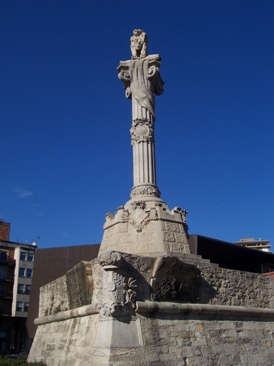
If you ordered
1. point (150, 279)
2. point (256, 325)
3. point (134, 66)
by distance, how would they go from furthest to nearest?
point (134, 66), point (256, 325), point (150, 279)

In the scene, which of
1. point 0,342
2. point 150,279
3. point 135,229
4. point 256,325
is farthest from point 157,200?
point 0,342

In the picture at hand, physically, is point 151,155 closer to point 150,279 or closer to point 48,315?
point 150,279

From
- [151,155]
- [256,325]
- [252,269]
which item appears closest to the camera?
[256,325]

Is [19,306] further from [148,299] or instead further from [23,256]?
[148,299]

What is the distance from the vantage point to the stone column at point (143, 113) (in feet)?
41.5

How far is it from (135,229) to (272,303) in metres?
4.74

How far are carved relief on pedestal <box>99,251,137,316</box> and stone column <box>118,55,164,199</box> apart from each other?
12.3 feet

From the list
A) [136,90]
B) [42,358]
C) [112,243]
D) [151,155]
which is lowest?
[42,358]

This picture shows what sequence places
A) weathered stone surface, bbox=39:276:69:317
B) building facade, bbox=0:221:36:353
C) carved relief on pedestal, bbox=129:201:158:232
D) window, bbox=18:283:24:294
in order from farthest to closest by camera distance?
window, bbox=18:283:24:294 < building facade, bbox=0:221:36:353 < weathered stone surface, bbox=39:276:69:317 < carved relief on pedestal, bbox=129:201:158:232

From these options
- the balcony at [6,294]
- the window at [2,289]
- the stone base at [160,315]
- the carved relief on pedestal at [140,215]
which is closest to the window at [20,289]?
the balcony at [6,294]

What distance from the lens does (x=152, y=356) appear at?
27.5 feet

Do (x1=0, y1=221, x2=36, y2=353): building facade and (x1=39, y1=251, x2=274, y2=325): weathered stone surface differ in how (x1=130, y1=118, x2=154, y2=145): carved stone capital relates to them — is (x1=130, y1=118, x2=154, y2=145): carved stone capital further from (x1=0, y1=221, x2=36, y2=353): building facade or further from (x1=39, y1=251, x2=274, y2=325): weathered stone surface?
(x1=0, y1=221, x2=36, y2=353): building facade

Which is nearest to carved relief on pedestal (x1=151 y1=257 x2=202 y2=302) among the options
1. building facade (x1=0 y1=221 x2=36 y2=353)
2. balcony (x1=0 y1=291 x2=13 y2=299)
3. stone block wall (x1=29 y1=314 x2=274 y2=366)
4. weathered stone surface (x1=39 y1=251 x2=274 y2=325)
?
weathered stone surface (x1=39 y1=251 x2=274 y2=325)

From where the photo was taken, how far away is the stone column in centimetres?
1266
